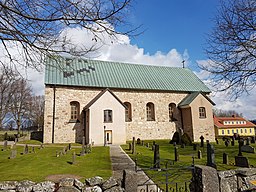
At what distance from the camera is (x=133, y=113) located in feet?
74.4

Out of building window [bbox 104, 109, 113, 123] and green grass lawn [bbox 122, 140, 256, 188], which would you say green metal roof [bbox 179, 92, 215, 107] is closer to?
building window [bbox 104, 109, 113, 123]

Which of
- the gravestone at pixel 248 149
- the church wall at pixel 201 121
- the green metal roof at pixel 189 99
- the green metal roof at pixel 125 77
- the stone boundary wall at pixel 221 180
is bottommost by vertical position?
the gravestone at pixel 248 149

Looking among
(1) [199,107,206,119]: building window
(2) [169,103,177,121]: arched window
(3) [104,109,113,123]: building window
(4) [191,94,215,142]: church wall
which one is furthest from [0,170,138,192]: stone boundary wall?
(1) [199,107,206,119]: building window

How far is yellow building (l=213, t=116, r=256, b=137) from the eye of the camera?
38059 millimetres

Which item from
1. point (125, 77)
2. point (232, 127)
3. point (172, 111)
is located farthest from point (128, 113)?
point (232, 127)

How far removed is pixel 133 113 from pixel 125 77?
14.9ft

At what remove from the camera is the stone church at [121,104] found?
19.7 metres

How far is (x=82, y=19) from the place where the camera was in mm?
3873

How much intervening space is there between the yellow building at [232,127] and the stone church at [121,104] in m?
15.0

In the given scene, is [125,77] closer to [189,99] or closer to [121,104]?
[121,104]

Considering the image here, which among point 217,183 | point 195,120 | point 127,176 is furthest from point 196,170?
point 195,120

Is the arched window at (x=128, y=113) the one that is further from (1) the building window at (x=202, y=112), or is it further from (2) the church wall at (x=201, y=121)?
(1) the building window at (x=202, y=112)

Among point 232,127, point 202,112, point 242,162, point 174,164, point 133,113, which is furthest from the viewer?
point 232,127

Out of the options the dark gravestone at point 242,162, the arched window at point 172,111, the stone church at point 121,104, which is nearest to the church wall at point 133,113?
the stone church at point 121,104
